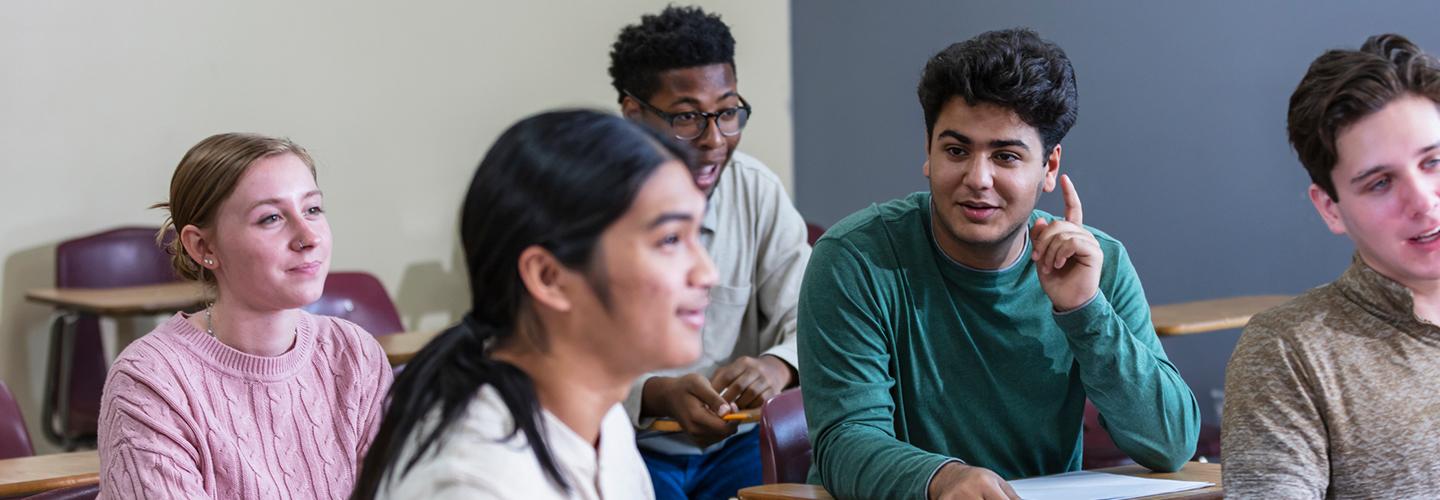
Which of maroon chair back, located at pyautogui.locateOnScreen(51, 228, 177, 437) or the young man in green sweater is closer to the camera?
the young man in green sweater

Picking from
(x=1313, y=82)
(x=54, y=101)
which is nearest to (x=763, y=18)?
(x=54, y=101)

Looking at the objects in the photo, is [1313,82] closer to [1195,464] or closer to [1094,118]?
[1195,464]

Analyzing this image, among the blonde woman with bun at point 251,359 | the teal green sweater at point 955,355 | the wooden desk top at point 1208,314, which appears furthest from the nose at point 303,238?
the wooden desk top at point 1208,314

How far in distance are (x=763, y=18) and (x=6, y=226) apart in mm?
2667

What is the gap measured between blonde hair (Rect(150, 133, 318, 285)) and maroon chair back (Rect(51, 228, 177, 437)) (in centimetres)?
234

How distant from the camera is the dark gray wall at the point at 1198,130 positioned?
383cm

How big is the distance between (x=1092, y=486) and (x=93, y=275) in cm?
344

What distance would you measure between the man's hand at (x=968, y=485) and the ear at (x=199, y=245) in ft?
3.47

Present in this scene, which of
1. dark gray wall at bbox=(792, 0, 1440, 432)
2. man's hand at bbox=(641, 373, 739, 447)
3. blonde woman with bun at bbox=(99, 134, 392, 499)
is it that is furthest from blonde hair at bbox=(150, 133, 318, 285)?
dark gray wall at bbox=(792, 0, 1440, 432)

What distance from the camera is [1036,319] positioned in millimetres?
2055

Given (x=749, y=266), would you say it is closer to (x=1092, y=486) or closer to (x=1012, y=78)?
(x=1012, y=78)

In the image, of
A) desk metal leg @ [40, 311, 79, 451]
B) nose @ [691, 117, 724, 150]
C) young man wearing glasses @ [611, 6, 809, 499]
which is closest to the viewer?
young man wearing glasses @ [611, 6, 809, 499]

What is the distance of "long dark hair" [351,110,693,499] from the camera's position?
1.17m

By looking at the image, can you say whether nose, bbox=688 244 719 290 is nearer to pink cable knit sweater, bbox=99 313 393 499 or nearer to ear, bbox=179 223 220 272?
pink cable knit sweater, bbox=99 313 393 499
